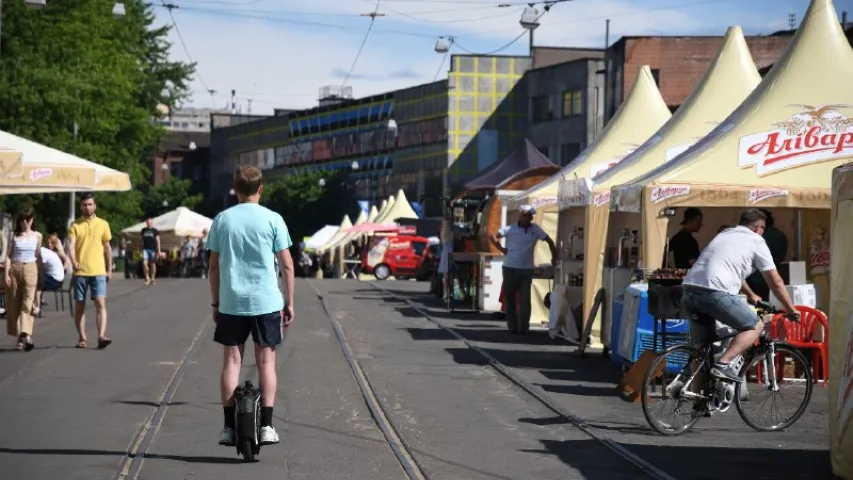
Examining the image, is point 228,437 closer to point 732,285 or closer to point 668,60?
point 732,285

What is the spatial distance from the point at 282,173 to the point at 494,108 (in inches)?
1512

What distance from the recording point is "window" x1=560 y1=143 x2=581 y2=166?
83.5 m

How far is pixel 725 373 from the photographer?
476 inches

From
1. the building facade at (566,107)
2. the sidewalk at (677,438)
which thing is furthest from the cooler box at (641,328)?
the building facade at (566,107)

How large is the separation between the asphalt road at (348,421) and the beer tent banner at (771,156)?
2.07 metres

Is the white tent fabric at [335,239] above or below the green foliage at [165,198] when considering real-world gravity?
below

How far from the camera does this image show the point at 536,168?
30.3 meters

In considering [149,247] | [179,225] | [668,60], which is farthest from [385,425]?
[668,60]

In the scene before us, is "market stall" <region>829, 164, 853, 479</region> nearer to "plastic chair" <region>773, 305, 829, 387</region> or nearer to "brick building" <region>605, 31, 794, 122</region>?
"plastic chair" <region>773, 305, 829, 387</region>

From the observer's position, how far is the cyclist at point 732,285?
1210 cm

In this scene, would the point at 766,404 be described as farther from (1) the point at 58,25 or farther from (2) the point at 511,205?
(1) the point at 58,25

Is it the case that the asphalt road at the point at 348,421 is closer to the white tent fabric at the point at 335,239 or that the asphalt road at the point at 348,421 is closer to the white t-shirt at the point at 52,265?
the white t-shirt at the point at 52,265

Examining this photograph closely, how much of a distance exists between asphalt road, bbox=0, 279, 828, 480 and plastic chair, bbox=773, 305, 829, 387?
48cm

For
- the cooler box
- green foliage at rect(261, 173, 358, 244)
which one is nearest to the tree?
the cooler box
